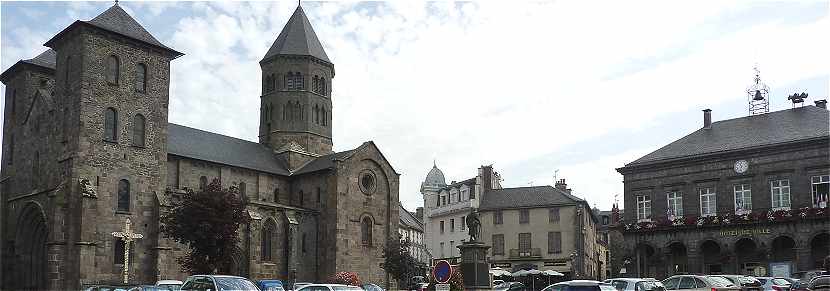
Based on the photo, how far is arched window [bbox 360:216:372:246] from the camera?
56.9 metres

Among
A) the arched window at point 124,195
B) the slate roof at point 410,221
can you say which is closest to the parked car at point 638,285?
the arched window at point 124,195

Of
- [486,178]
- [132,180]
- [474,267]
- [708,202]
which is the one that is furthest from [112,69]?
[708,202]

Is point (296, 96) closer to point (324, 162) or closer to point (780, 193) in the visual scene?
point (324, 162)

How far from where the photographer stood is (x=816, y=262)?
45406 mm

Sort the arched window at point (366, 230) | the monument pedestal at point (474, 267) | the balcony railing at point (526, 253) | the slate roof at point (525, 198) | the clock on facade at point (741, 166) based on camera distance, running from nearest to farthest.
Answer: the monument pedestal at point (474, 267) → the clock on facade at point (741, 166) → the arched window at point (366, 230) → the balcony railing at point (526, 253) → the slate roof at point (525, 198)

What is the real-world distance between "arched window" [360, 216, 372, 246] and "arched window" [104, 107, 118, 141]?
1800cm

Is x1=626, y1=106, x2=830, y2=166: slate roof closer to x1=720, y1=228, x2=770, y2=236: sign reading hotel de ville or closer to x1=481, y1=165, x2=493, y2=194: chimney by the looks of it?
x1=720, y1=228, x2=770, y2=236: sign reading hotel de ville

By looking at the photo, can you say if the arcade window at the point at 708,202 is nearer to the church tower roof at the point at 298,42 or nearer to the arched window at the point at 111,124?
the church tower roof at the point at 298,42

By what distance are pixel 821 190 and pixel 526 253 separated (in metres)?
25.2

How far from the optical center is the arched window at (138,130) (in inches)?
1858

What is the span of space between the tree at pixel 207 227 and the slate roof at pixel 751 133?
26.4 m

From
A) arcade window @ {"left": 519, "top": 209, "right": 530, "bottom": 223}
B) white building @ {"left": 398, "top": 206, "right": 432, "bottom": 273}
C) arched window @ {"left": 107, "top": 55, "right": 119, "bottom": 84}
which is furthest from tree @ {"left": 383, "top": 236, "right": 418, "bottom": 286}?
white building @ {"left": 398, "top": 206, "right": 432, "bottom": 273}

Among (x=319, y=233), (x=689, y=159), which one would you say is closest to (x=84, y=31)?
(x=319, y=233)

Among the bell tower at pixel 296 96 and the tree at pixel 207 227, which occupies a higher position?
the bell tower at pixel 296 96
